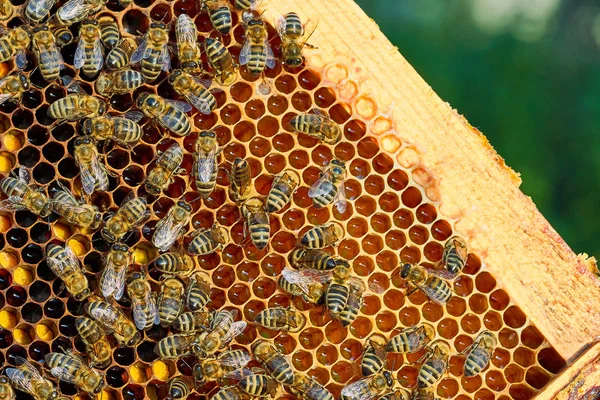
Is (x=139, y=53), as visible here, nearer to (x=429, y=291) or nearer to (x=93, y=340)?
(x=93, y=340)

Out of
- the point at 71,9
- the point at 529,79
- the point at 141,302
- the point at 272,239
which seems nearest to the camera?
the point at 71,9

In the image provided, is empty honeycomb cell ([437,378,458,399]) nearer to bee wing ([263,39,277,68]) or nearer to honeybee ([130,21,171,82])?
bee wing ([263,39,277,68])

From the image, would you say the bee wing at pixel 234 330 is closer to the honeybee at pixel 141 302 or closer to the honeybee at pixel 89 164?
the honeybee at pixel 141 302

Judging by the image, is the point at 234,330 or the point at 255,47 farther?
the point at 234,330

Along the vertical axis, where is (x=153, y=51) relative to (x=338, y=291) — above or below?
above

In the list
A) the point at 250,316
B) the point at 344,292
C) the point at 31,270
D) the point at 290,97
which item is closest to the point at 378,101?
the point at 290,97

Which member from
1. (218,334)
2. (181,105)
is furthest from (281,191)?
(218,334)

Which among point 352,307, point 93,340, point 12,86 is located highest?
point 352,307

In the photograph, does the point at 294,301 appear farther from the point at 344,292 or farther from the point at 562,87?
the point at 562,87
